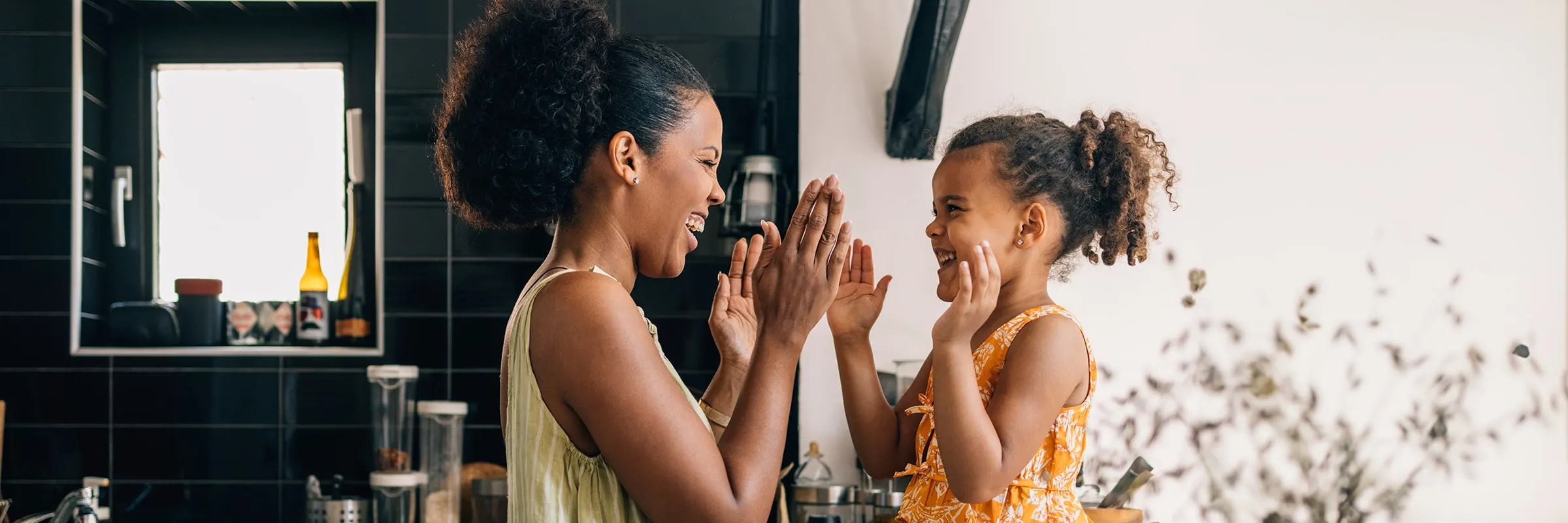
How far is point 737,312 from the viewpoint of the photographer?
136 centimetres

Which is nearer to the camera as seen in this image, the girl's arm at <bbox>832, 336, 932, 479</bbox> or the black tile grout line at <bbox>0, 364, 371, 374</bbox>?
the girl's arm at <bbox>832, 336, 932, 479</bbox>

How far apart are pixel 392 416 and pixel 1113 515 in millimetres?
1646

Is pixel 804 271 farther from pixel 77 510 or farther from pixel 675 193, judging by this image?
pixel 77 510

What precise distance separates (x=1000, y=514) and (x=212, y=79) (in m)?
2.78

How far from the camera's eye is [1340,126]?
2.69 meters

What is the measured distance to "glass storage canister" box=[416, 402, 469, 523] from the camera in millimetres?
2625

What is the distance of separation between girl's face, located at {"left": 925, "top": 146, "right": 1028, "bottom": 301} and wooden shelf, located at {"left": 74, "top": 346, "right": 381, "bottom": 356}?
6.52 feet

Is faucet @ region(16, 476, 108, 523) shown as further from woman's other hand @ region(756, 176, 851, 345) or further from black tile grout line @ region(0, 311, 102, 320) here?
woman's other hand @ region(756, 176, 851, 345)

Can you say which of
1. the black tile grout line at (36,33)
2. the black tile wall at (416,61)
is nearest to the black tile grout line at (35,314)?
the black tile grout line at (36,33)

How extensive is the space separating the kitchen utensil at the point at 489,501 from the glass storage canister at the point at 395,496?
17 cm

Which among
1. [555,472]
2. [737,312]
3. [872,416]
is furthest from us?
[872,416]

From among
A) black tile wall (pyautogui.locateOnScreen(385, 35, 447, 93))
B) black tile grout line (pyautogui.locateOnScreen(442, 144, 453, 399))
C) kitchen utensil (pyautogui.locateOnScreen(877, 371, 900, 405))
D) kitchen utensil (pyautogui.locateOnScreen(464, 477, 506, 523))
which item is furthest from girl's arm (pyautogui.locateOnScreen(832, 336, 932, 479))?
black tile wall (pyautogui.locateOnScreen(385, 35, 447, 93))

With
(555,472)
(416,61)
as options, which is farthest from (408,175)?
(555,472)

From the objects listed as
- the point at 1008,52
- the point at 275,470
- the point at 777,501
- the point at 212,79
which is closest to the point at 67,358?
the point at 275,470
